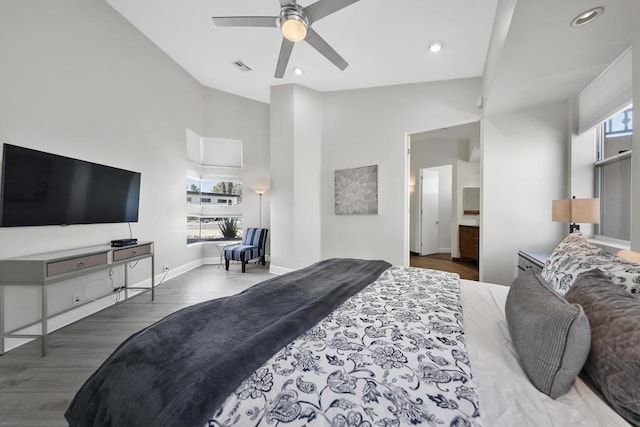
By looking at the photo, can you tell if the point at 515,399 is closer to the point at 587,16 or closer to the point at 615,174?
the point at 587,16

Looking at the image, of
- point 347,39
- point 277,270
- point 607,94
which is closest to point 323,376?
point 607,94

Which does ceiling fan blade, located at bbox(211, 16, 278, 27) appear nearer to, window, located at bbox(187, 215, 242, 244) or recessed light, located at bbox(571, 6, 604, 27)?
recessed light, located at bbox(571, 6, 604, 27)

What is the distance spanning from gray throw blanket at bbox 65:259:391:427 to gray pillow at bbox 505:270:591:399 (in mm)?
755

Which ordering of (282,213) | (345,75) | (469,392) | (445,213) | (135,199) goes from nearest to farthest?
(469,392) → (135,199) → (345,75) → (282,213) → (445,213)

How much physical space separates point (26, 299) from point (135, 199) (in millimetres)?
1380

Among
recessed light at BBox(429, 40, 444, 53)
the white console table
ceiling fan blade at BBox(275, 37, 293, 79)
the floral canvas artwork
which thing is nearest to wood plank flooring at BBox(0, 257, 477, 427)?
the white console table

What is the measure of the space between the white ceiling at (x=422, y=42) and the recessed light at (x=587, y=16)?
0.04 m

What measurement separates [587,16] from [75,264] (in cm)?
424

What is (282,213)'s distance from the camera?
438 centimetres

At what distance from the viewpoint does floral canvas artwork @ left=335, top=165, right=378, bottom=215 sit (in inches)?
164

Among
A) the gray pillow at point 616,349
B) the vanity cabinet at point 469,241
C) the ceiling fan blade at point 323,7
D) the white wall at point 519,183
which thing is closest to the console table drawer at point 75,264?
the ceiling fan blade at point 323,7

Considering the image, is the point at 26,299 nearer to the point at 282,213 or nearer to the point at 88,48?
the point at 88,48

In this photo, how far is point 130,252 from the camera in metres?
2.82

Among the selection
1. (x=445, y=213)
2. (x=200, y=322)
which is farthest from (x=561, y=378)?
→ (x=445, y=213)
